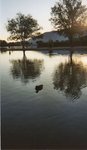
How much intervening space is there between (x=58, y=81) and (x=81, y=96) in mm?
4823

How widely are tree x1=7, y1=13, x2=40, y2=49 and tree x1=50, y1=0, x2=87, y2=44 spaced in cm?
2243

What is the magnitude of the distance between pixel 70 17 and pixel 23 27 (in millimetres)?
27932

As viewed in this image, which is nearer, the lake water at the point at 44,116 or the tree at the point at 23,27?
the lake water at the point at 44,116

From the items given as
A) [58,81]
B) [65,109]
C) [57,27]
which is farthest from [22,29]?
[65,109]

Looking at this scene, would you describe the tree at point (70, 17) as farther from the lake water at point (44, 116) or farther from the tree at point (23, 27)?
the lake water at point (44, 116)

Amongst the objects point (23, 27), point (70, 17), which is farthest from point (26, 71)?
point (23, 27)

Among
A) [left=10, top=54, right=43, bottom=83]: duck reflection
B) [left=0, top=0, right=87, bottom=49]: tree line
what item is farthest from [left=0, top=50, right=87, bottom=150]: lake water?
[left=0, top=0, right=87, bottom=49]: tree line

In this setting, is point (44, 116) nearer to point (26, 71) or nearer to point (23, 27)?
point (26, 71)

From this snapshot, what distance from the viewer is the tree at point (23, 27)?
98.2 metres

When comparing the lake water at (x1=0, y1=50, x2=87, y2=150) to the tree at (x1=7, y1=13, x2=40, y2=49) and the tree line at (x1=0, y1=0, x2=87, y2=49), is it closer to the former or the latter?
the tree line at (x1=0, y1=0, x2=87, y2=49)

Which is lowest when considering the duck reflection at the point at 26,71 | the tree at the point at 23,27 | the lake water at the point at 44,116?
the lake water at the point at 44,116

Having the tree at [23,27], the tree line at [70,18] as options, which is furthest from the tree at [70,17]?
the tree at [23,27]

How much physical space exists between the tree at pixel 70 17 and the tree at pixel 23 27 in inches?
883

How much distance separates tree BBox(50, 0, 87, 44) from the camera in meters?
73.9
